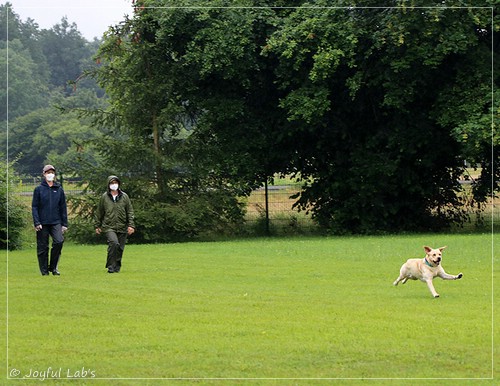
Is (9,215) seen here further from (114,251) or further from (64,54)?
(64,54)

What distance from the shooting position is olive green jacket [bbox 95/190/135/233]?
22.8 meters

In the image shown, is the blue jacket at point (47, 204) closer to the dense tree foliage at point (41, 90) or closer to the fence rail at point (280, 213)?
the fence rail at point (280, 213)

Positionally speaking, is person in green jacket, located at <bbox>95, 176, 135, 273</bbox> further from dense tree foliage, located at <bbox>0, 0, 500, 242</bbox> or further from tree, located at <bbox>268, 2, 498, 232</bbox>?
tree, located at <bbox>268, 2, 498, 232</bbox>

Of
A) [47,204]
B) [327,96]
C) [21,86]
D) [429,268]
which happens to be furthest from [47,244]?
[21,86]

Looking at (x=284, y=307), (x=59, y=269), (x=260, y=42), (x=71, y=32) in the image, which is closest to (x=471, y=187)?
(x=260, y=42)

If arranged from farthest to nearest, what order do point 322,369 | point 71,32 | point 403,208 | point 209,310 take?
point 71,32 < point 403,208 < point 209,310 < point 322,369

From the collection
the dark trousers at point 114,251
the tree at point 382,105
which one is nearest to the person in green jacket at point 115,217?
the dark trousers at point 114,251

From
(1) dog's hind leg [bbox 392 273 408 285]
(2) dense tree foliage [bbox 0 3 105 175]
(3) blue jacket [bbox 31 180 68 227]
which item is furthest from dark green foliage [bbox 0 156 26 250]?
(2) dense tree foliage [bbox 0 3 105 175]

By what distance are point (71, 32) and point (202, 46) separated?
55260mm

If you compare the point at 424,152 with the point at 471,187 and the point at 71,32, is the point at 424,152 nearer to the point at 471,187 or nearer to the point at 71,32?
the point at 471,187

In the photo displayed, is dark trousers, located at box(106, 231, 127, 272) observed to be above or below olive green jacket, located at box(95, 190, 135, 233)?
below

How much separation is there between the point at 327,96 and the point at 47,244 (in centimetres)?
1622

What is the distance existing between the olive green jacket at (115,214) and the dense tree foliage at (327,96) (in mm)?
12283

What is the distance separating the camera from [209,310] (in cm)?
1599
